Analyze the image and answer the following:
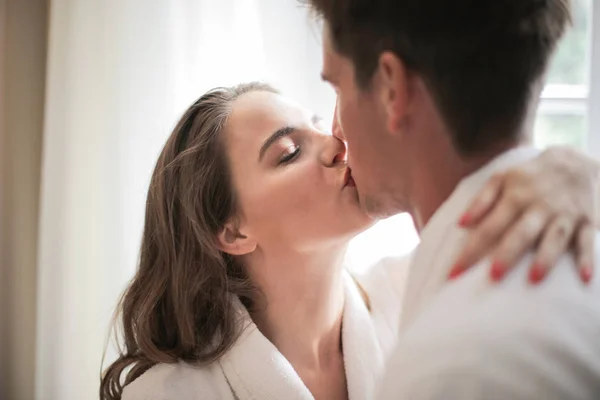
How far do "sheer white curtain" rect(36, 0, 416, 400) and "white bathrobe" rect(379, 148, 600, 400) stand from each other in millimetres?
878

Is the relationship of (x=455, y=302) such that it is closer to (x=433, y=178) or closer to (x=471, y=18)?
(x=433, y=178)

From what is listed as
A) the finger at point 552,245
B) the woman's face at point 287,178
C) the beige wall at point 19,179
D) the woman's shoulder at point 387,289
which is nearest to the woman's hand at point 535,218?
the finger at point 552,245

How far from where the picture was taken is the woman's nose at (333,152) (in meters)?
1.32

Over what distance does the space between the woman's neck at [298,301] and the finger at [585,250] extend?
631 mm

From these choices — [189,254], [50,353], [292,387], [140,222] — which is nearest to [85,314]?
[50,353]

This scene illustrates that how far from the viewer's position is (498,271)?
0.77 metres

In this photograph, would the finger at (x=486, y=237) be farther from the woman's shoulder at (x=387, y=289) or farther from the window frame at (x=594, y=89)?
the window frame at (x=594, y=89)

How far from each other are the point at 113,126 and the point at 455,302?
48.6 inches

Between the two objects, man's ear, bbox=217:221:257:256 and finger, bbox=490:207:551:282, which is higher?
finger, bbox=490:207:551:282

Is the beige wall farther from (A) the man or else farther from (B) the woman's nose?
(A) the man

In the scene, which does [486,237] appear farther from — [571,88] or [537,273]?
[571,88]

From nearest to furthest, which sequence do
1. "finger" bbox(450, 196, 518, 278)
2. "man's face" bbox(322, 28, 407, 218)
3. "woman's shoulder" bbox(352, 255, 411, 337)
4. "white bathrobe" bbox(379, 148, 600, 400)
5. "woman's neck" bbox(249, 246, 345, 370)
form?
"white bathrobe" bbox(379, 148, 600, 400) → "finger" bbox(450, 196, 518, 278) → "man's face" bbox(322, 28, 407, 218) → "woman's neck" bbox(249, 246, 345, 370) → "woman's shoulder" bbox(352, 255, 411, 337)

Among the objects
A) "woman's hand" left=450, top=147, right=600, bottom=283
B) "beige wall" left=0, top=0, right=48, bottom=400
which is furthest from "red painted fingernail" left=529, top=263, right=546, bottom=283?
"beige wall" left=0, top=0, right=48, bottom=400

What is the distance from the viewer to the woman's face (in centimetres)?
131
